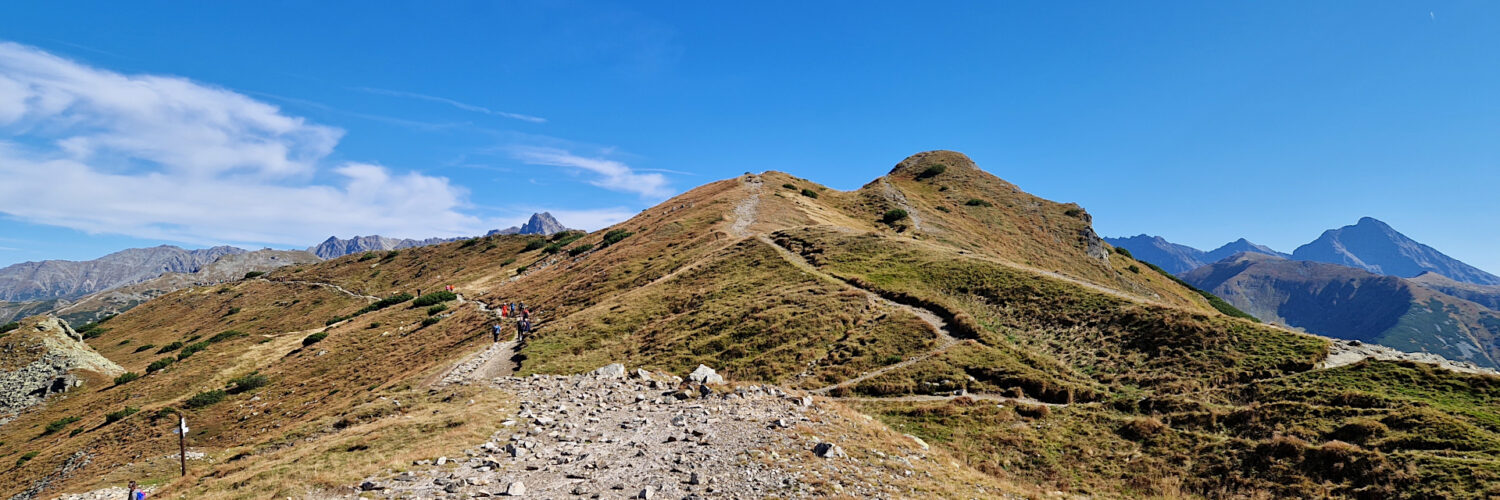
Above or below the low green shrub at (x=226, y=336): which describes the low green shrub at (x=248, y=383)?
below

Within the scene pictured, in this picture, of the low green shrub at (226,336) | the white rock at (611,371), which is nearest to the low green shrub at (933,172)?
the white rock at (611,371)

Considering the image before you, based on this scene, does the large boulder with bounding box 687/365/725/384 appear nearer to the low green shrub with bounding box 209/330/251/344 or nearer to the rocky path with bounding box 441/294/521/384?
the rocky path with bounding box 441/294/521/384

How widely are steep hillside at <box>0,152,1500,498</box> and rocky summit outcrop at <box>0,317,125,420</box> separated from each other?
2.73m

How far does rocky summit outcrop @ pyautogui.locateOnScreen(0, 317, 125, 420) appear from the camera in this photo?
55156mm

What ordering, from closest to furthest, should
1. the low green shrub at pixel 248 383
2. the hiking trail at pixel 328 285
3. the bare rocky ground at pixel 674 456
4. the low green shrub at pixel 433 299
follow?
the bare rocky ground at pixel 674 456 → the low green shrub at pixel 248 383 → the low green shrub at pixel 433 299 → the hiking trail at pixel 328 285

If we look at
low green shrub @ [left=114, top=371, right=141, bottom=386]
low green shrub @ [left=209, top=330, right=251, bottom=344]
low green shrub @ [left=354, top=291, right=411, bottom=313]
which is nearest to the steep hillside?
low green shrub @ [left=114, top=371, right=141, bottom=386]

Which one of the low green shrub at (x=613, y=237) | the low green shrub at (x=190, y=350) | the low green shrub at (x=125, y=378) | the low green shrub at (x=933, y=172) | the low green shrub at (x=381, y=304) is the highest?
the low green shrub at (x=933, y=172)

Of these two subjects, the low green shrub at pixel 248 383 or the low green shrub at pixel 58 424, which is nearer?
the low green shrub at pixel 58 424

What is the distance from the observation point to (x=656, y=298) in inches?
1671

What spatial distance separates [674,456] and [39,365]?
82309 millimetres

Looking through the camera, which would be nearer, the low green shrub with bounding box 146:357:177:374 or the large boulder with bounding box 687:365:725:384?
the large boulder with bounding box 687:365:725:384

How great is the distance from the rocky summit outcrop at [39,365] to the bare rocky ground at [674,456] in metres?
68.8

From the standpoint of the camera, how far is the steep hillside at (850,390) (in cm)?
1653

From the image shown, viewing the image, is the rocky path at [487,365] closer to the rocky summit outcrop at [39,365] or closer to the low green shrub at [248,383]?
the low green shrub at [248,383]
